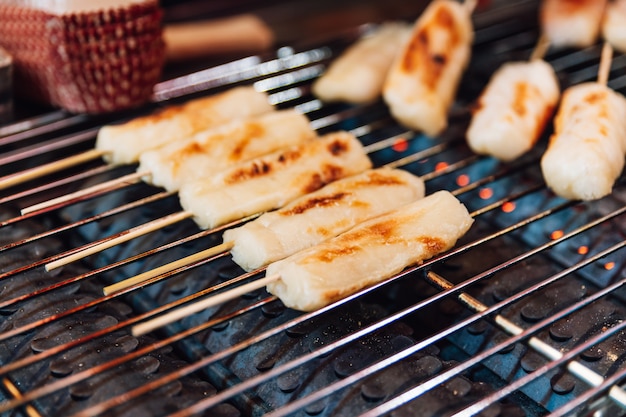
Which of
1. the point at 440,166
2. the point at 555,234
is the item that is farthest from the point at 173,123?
the point at 555,234

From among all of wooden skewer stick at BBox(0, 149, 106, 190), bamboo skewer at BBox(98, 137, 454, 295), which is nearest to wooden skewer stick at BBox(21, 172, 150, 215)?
wooden skewer stick at BBox(0, 149, 106, 190)

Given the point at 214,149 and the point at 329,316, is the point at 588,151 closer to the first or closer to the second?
the point at 329,316

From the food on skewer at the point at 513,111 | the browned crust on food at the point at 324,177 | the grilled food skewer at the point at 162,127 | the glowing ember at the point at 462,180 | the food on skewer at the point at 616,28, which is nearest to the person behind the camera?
the browned crust on food at the point at 324,177

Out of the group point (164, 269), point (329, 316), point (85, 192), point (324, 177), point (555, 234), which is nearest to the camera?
point (164, 269)

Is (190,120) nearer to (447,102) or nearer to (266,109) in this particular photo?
(266,109)

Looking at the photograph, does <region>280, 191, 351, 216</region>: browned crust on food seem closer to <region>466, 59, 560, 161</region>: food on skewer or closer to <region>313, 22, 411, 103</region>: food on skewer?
<region>466, 59, 560, 161</region>: food on skewer

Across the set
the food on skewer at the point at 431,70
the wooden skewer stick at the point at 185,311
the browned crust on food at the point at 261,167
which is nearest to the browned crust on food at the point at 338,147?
the browned crust on food at the point at 261,167

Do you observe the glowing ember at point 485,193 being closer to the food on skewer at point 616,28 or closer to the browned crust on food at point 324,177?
the browned crust on food at point 324,177
